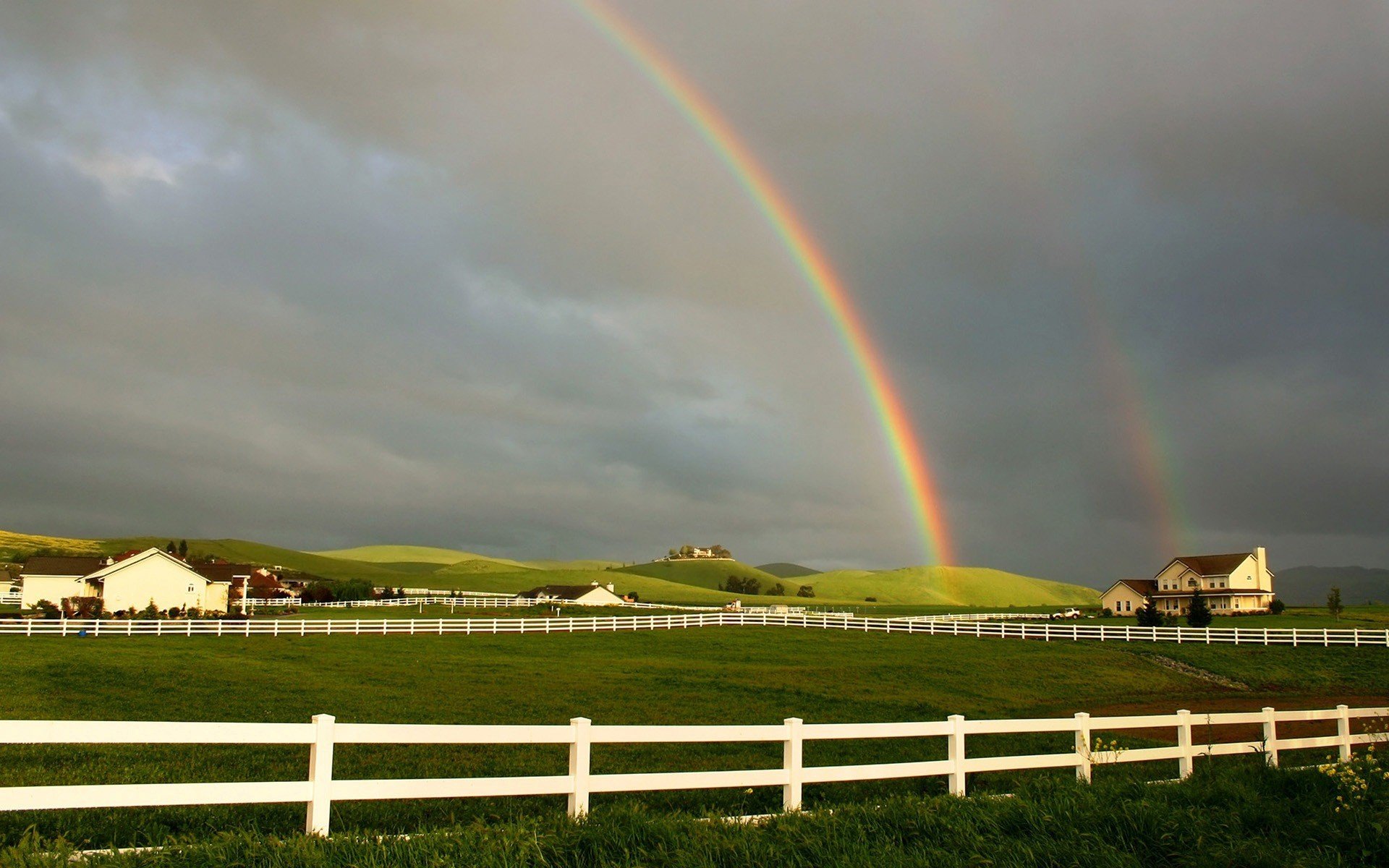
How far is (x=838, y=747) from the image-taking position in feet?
51.0

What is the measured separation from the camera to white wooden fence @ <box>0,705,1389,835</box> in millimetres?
5816

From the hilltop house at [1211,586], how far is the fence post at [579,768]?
9215cm

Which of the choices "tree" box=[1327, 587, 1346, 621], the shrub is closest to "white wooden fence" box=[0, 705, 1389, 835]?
"tree" box=[1327, 587, 1346, 621]

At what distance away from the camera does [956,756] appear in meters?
9.93

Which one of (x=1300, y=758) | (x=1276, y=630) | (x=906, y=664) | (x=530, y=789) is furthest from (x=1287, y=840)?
(x=1276, y=630)

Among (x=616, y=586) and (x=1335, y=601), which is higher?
(x=1335, y=601)

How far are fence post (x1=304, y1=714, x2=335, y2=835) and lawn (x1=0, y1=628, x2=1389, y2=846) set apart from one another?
1.31 feet

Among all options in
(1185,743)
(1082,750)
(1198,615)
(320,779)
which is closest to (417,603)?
(1198,615)

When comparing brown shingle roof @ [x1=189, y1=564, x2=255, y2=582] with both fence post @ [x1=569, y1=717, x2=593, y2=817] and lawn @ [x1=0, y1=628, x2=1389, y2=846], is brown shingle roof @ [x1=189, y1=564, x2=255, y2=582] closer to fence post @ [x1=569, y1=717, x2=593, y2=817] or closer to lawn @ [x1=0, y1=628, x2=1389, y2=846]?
lawn @ [x1=0, y1=628, x2=1389, y2=846]

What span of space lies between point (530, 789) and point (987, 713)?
64.6 ft

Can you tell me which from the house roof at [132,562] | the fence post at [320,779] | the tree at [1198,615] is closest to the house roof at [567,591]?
the house roof at [132,562]

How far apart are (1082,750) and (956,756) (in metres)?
1.91

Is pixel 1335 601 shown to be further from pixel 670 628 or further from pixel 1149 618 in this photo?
pixel 670 628

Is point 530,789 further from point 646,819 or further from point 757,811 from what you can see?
point 757,811
